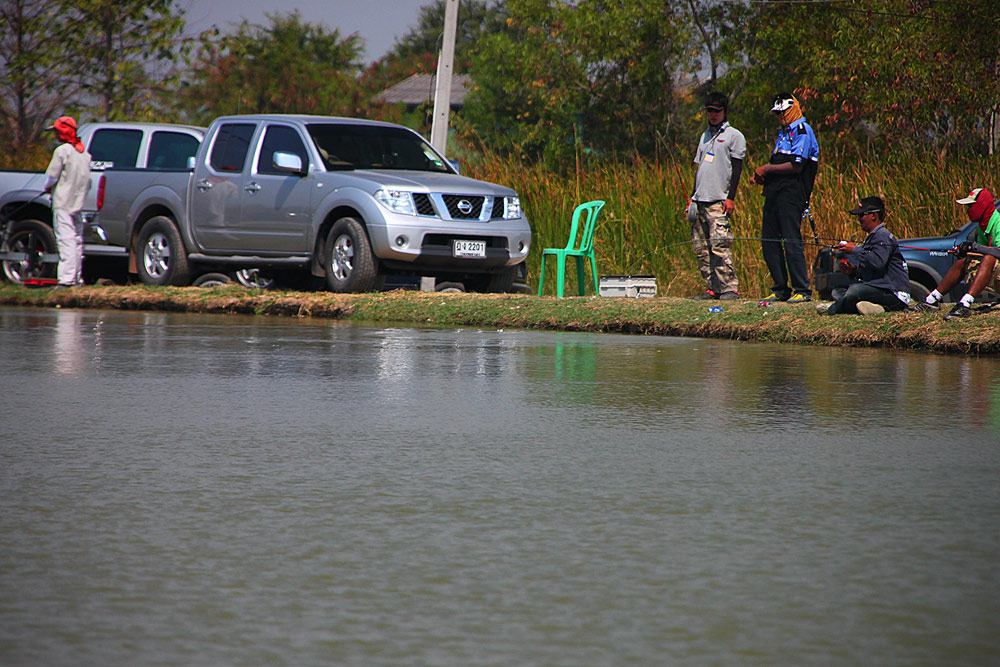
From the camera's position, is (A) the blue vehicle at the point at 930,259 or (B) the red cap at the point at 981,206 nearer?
(B) the red cap at the point at 981,206

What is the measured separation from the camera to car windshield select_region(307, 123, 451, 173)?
16.7 m

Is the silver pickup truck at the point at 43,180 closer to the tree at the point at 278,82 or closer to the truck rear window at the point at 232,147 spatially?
the truck rear window at the point at 232,147

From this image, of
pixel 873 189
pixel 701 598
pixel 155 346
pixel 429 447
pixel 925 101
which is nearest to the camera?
pixel 701 598

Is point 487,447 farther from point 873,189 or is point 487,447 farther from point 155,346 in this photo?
point 873,189

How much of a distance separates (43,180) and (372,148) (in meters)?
4.90

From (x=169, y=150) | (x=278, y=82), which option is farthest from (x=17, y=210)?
(x=278, y=82)

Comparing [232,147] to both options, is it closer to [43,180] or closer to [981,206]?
[43,180]

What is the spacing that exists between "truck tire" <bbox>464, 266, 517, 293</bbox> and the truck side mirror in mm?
2466

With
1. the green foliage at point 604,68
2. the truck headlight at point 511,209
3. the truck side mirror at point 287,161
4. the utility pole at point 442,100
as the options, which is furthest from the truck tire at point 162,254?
the green foliage at point 604,68

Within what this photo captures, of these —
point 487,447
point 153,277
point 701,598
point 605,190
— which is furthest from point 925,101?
point 701,598

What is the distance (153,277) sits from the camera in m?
18.0

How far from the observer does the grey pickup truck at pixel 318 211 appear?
15.7 m

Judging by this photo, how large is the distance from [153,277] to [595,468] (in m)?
13.4

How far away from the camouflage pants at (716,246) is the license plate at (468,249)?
2388 millimetres
